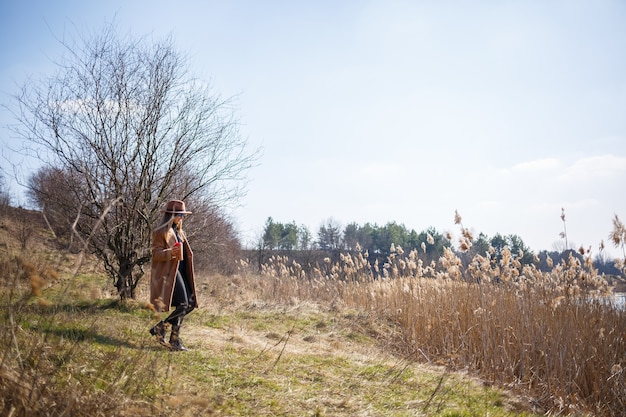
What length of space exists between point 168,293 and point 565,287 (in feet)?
19.9

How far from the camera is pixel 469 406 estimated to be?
4789mm

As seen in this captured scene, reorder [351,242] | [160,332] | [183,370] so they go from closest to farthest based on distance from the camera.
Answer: [183,370]
[160,332]
[351,242]

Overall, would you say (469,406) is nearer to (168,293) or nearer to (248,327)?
(168,293)

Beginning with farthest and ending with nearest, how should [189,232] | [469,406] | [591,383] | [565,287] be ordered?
[189,232] < [565,287] < [591,383] < [469,406]

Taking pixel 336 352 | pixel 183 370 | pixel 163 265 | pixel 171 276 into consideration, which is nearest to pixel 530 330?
pixel 336 352

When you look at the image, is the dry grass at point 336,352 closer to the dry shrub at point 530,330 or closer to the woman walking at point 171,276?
the dry shrub at point 530,330

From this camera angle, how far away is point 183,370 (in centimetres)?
475

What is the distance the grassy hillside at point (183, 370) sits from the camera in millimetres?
2928

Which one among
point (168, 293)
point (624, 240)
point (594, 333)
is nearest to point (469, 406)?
point (594, 333)

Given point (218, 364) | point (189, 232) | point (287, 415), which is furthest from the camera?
point (189, 232)

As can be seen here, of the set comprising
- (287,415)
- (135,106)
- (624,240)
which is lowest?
(287,415)

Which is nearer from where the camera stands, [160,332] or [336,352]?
[160,332]

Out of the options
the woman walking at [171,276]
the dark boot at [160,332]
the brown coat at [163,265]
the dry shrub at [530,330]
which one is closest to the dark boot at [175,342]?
the woman walking at [171,276]

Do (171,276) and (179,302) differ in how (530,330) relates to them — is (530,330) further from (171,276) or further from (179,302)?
(171,276)
